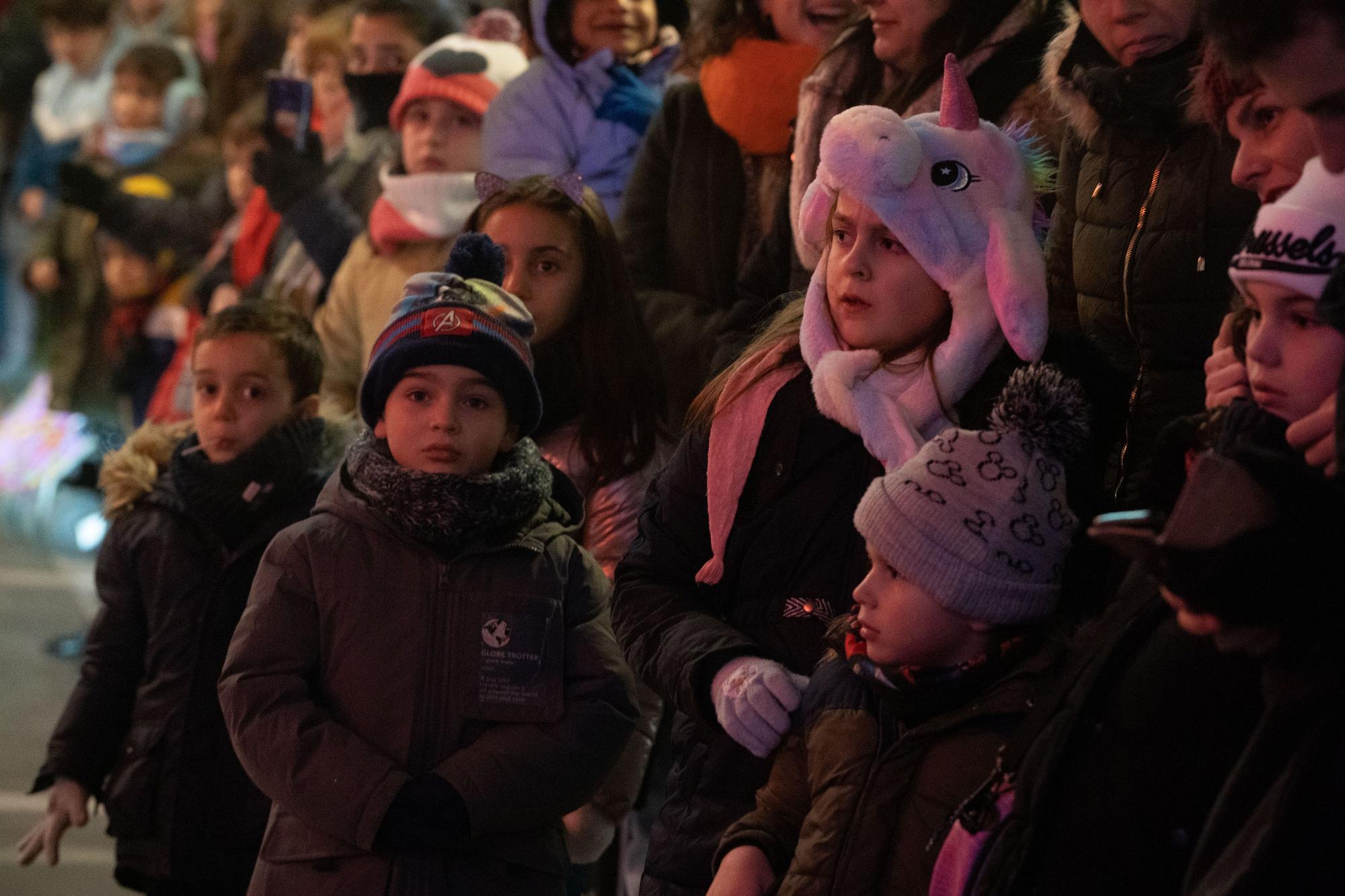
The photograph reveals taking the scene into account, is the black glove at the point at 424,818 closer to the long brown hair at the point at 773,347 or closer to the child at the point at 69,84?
the long brown hair at the point at 773,347

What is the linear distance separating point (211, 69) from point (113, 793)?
6.09 metres

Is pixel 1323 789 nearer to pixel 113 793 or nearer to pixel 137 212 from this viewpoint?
pixel 113 793

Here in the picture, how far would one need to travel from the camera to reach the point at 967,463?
2.30 meters

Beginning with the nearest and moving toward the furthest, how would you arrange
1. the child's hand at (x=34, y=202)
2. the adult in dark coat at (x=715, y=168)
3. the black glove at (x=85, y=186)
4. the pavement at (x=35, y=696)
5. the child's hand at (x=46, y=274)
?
the adult in dark coat at (x=715, y=168)
the pavement at (x=35, y=696)
the black glove at (x=85, y=186)
the child's hand at (x=46, y=274)
the child's hand at (x=34, y=202)

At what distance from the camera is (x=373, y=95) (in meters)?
5.96

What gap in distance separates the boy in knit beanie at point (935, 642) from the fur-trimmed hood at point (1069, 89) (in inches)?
36.6

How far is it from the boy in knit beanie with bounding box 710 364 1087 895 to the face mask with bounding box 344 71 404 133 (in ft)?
13.0

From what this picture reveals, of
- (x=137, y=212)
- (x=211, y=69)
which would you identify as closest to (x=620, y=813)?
(x=137, y=212)

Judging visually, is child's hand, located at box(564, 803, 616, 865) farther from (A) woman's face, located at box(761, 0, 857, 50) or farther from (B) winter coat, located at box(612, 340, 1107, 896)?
(A) woman's face, located at box(761, 0, 857, 50)

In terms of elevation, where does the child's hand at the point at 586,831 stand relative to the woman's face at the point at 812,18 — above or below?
below

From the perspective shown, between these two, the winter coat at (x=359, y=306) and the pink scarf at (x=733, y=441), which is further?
the winter coat at (x=359, y=306)

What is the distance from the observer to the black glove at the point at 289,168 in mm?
6000

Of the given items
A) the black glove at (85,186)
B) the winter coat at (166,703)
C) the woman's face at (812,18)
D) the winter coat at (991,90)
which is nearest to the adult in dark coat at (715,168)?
the woman's face at (812,18)

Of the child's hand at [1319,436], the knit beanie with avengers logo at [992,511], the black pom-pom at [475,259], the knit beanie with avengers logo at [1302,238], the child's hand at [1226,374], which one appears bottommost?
the black pom-pom at [475,259]
